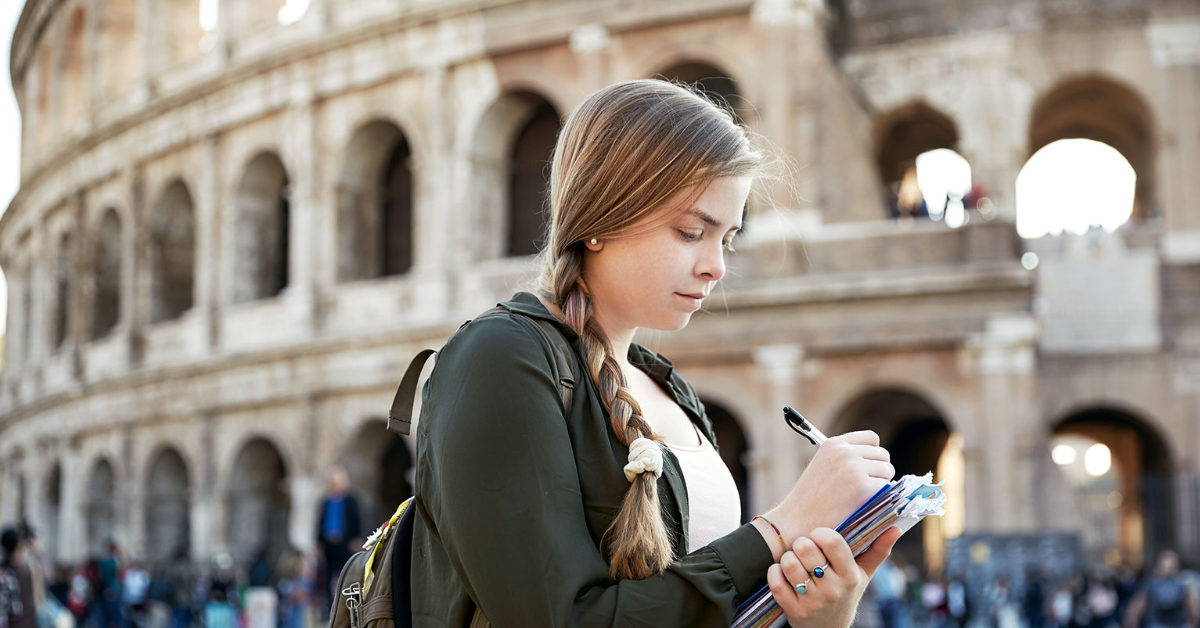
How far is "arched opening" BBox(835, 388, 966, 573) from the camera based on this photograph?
16.6m

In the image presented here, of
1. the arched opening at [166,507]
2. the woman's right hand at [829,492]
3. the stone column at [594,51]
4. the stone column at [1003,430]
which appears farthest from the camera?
the arched opening at [166,507]

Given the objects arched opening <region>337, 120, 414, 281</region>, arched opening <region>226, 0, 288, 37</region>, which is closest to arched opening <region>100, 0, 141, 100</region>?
arched opening <region>226, 0, 288, 37</region>

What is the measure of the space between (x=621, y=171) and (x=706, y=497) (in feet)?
1.52

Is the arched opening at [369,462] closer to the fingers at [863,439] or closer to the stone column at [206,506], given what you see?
the stone column at [206,506]

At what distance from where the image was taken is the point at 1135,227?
1568cm

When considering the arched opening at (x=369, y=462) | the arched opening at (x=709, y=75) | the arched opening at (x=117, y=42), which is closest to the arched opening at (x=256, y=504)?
the arched opening at (x=369, y=462)

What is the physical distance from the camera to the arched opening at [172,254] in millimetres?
21672

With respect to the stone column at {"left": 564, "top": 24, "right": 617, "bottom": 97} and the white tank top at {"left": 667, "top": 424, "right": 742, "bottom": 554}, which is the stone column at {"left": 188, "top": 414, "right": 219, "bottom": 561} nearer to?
the stone column at {"left": 564, "top": 24, "right": 617, "bottom": 97}

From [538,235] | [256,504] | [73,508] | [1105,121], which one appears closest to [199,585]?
[256,504]

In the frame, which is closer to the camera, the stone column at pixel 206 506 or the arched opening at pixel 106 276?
the stone column at pixel 206 506

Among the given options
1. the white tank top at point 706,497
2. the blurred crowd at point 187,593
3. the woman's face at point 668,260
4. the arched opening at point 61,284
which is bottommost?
the blurred crowd at point 187,593

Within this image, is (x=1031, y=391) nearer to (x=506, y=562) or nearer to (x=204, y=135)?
(x=204, y=135)

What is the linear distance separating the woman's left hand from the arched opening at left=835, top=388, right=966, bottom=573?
13980 mm

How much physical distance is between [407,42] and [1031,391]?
31.4 feet
